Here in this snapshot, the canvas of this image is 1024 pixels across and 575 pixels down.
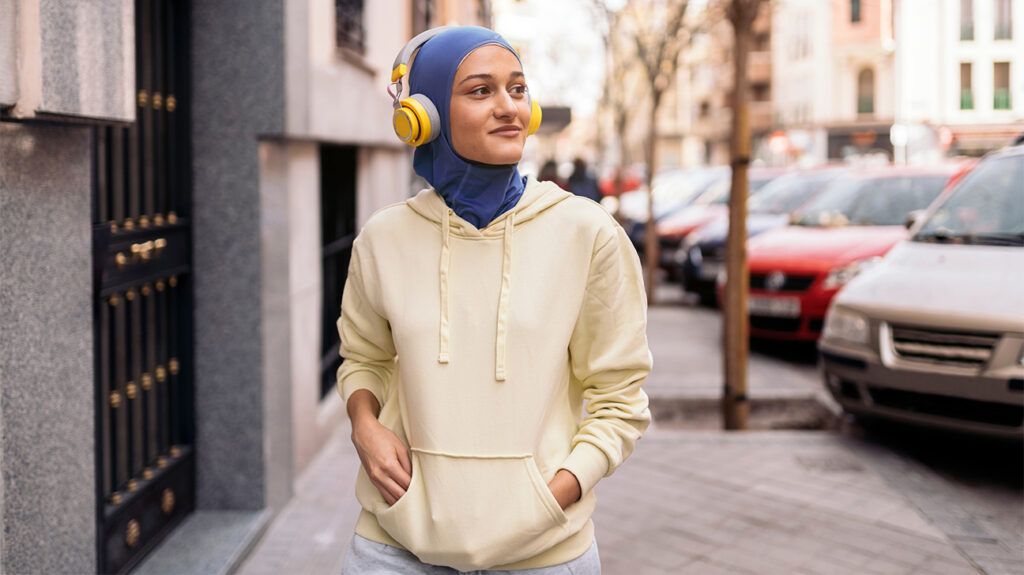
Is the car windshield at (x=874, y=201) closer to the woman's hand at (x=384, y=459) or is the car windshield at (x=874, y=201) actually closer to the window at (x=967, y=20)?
the woman's hand at (x=384, y=459)

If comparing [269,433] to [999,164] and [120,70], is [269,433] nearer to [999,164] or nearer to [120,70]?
[120,70]

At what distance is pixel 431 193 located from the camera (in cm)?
261

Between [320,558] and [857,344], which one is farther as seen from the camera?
[857,344]

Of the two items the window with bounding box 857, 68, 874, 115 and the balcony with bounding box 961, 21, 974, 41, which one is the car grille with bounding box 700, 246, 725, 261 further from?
the window with bounding box 857, 68, 874, 115

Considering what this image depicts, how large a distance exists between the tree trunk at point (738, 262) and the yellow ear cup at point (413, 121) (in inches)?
215

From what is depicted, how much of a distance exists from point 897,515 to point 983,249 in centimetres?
198

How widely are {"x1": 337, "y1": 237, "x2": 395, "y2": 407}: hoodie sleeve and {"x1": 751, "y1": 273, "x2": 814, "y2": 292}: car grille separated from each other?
347 inches

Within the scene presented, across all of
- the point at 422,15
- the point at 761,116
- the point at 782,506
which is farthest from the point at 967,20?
the point at 782,506

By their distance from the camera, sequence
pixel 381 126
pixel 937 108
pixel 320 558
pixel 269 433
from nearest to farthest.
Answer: pixel 320 558 < pixel 269 433 < pixel 381 126 < pixel 937 108

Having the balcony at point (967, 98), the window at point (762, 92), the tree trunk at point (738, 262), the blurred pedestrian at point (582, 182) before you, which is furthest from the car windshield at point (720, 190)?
the window at point (762, 92)

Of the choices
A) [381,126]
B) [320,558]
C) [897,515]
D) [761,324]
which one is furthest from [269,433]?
[761,324]

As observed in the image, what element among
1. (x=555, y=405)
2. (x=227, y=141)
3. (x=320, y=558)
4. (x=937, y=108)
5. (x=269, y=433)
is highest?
(x=937, y=108)

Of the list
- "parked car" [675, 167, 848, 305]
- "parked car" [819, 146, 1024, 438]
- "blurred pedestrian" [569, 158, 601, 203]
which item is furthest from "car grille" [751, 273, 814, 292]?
"blurred pedestrian" [569, 158, 601, 203]

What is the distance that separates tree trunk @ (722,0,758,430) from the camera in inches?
304
